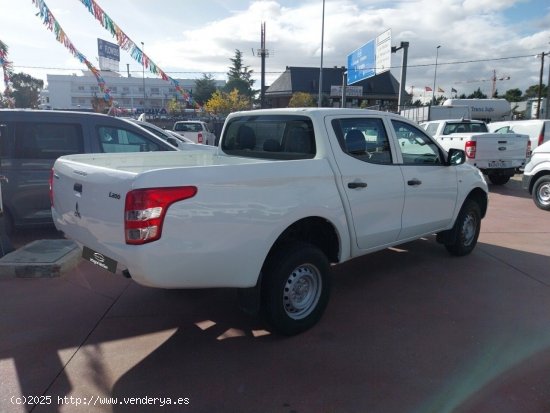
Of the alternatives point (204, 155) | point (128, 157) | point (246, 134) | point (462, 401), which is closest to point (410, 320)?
point (462, 401)

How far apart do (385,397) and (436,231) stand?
2837mm

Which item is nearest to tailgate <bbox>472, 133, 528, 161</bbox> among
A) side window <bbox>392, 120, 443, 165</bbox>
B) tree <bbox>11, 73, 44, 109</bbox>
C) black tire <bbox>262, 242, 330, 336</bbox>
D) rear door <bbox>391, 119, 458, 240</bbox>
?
rear door <bbox>391, 119, 458, 240</bbox>

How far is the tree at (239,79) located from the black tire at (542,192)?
65674 millimetres

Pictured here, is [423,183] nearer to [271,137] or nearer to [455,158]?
[455,158]

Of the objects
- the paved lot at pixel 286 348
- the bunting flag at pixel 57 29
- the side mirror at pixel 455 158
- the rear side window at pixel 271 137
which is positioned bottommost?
the paved lot at pixel 286 348

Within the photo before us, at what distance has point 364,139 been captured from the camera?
13.8 feet

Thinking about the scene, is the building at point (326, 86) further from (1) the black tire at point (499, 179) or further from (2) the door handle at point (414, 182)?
(2) the door handle at point (414, 182)

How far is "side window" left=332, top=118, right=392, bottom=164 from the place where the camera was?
397cm

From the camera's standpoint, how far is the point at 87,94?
315 feet

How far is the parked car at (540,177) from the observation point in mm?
8984

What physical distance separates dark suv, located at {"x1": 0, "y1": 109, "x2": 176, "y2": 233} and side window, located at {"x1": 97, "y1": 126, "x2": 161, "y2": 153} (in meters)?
0.03

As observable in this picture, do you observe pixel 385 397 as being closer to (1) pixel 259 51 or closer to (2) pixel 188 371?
(2) pixel 188 371

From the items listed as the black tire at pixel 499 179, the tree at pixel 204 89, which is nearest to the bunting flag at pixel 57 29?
the black tire at pixel 499 179

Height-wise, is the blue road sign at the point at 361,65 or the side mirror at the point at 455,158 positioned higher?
the blue road sign at the point at 361,65
